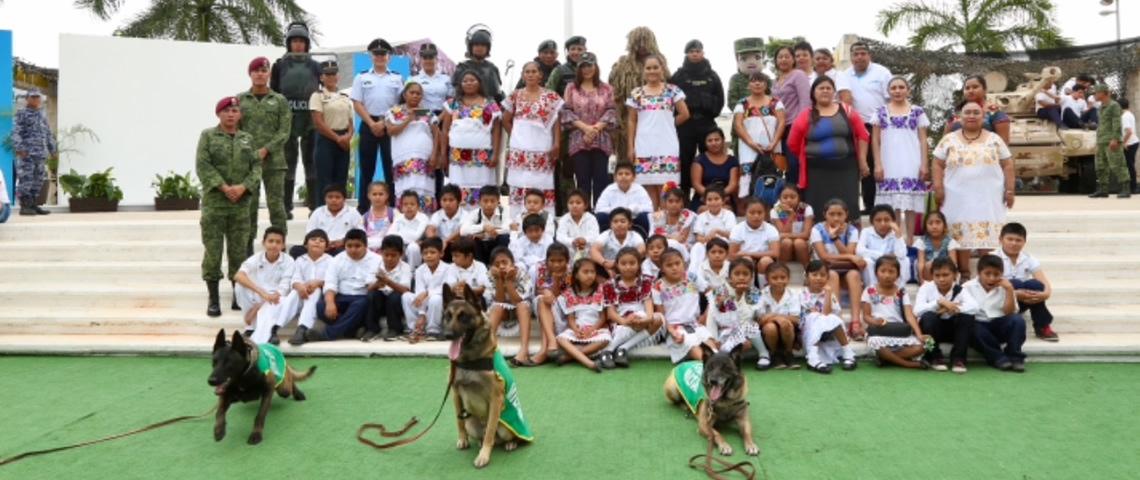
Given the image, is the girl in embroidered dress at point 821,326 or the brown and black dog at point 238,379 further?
the girl in embroidered dress at point 821,326

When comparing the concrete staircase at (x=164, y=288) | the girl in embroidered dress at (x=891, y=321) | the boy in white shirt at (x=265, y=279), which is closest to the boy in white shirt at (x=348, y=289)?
the concrete staircase at (x=164, y=288)

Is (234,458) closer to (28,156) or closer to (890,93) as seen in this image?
(890,93)

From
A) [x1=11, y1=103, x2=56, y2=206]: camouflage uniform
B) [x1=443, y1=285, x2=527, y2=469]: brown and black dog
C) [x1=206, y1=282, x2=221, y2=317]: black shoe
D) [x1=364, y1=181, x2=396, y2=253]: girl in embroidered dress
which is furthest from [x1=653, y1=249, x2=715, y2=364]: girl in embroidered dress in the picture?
[x1=11, y1=103, x2=56, y2=206]: camouflage uniform

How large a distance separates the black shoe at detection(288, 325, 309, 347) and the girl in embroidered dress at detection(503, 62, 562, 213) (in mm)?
2249

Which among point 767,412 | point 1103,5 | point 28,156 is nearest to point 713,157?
point 767,412

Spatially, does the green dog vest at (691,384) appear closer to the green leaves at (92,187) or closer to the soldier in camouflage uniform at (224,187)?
the soldier in camouflage uniform at (224,187)

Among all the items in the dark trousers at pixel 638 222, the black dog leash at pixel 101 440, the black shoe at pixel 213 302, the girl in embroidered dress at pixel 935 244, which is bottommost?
the black dog leash at pixel 101 440

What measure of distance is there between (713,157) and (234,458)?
5275mm

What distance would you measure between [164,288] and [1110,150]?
11.8 meters

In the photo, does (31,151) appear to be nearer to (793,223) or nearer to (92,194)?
(92,194)

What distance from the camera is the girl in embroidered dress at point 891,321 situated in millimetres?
5898

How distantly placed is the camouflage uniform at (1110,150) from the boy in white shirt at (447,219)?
9300 millimetres

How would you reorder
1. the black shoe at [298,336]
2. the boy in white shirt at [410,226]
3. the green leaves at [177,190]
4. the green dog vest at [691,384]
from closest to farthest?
1. the green dog vest at [691,384]
2. the black shoe at [298,336]
3. the boy in white shirt at [410,226]
4. the green leaves at [177,190]

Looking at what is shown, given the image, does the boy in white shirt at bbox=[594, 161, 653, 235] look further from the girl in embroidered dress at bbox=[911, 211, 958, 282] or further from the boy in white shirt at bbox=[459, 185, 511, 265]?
the girl in embroidered dress at bbox=[911, 211, 958, 282]
